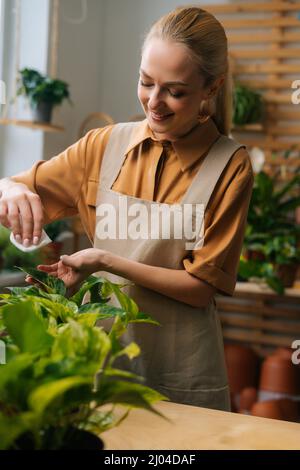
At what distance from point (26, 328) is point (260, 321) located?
353cm

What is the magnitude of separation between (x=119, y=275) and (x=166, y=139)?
35 centimetres

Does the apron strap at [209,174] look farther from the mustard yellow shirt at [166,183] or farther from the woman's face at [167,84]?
the woman's face at [167,84]

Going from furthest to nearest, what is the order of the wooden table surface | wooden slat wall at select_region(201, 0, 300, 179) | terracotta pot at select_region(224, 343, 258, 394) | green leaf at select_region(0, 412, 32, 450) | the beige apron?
wooden slat wall at select_region(201, 0, 300, 179) → terracotta pot at select_region(224, 343, 258, 394) → the beige apron → the wooden table surface → green leaf at select_region(0, 412, 32, 450)

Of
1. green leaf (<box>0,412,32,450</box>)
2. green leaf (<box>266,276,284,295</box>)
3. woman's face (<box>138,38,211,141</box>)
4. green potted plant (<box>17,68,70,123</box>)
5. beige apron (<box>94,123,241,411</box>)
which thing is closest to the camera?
green leaf (<box>0,412,32,450</box>)

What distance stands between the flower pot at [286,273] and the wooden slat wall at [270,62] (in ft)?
2.86

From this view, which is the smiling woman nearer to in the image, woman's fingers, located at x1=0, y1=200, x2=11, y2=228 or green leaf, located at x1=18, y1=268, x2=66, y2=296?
woman's fingers, located at x1=0, y1=200, x2=11, y2=228

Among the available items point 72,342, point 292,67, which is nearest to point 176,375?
point 72,342

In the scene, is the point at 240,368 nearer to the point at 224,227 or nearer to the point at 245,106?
the point at 245,106

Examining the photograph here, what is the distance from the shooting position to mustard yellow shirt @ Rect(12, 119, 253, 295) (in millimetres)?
1444

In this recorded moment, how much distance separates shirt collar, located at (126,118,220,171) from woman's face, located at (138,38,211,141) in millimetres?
98

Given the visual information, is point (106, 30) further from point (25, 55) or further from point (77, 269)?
point (77, 269)

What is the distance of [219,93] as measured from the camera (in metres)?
1.53

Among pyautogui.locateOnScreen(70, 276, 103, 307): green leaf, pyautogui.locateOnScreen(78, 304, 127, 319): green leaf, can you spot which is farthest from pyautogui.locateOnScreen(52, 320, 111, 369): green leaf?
pyautogui.locateOnScreen(70, 276, 103, 307): green leaf

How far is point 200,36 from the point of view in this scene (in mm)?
1407
